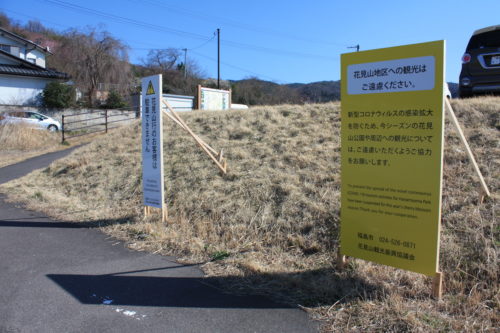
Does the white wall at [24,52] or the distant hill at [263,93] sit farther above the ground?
the white wall at [24,52]

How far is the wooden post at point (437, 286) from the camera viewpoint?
3.39 m

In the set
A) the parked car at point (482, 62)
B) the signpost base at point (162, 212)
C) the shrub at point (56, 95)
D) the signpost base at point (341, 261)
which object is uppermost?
the shrub at point (56, 95)

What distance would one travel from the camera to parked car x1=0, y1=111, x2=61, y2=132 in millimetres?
19156

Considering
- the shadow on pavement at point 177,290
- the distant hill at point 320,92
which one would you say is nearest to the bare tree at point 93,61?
the distant hill at point 320,92

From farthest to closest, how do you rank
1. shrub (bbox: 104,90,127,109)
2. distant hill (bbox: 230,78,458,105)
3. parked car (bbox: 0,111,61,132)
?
distant hill (bbox: 230,78,458,105) < shrub (bbox: 104,90,127,109) < parked car (bbox: 0,111,61,132)

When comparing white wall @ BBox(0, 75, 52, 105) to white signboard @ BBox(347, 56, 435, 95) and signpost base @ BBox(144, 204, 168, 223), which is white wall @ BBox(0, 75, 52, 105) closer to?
signpost base @ BBox(144, 204, 168, 223)

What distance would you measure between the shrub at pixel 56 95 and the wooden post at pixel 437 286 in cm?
2706

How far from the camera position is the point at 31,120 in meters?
21.0

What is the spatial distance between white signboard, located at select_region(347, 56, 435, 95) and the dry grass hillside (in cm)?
180

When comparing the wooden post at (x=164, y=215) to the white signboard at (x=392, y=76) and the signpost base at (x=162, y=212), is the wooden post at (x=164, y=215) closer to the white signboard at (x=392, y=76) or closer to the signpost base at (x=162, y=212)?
the signpost base at (x=162, y=212)

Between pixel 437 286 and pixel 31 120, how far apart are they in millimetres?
22399

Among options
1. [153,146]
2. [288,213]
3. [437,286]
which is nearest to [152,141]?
[153,146]

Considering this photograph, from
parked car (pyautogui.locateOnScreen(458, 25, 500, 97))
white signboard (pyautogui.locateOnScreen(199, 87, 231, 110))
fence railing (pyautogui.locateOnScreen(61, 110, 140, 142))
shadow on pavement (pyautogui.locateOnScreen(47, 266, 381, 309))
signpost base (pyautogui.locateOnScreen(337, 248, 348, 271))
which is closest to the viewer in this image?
shadow on pavement (pyautogui.locateOnScreen(47, 266, 381, 309))

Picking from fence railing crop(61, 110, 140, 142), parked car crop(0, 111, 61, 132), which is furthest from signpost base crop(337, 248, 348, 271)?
parked car crop(0, 111, 61, 132)
